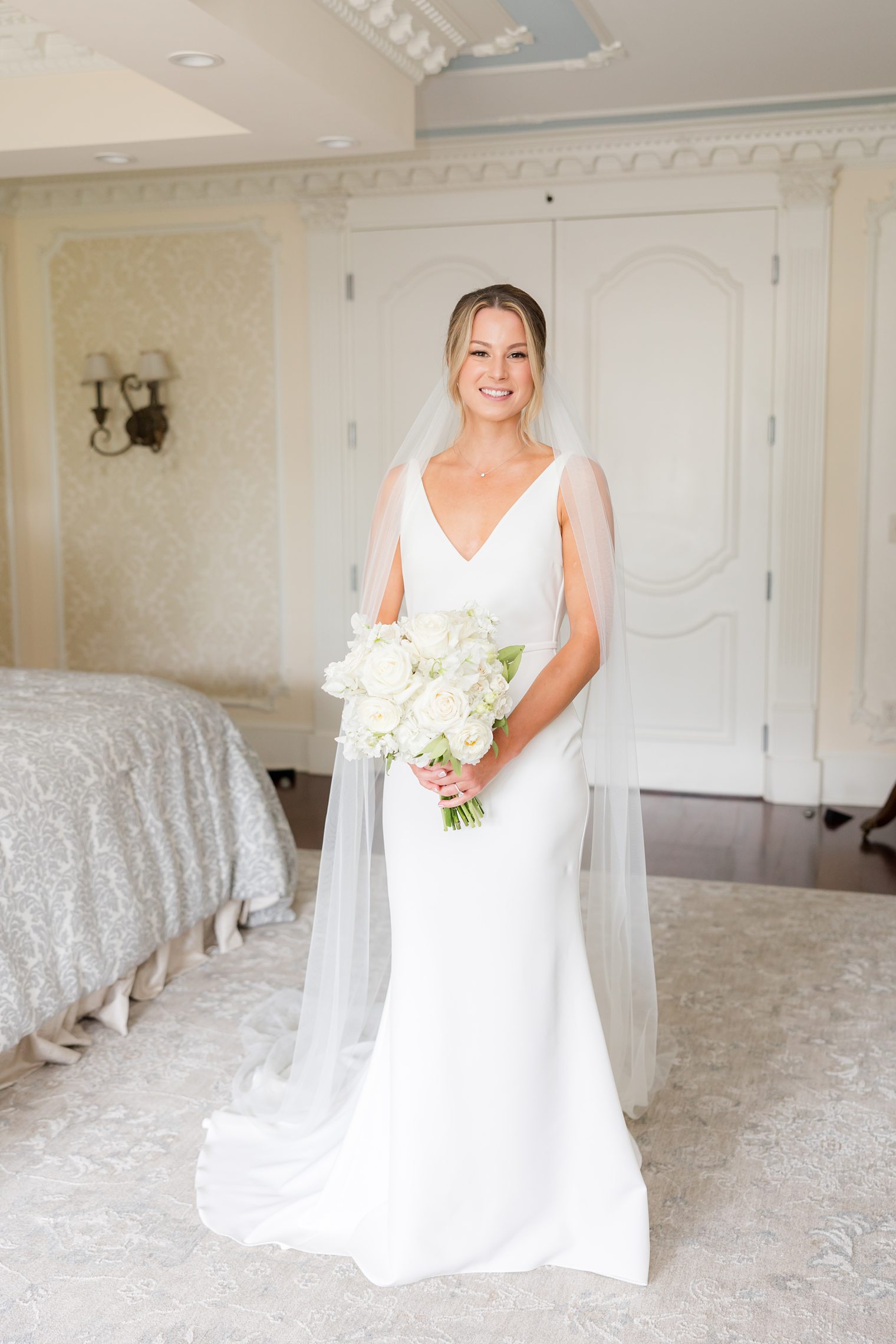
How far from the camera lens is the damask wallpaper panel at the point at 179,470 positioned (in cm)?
607

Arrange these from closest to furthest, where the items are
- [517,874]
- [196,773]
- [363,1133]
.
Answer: [517,874]
[363,1133]
[196,773]

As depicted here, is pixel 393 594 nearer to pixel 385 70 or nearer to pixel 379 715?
pixel 379 715

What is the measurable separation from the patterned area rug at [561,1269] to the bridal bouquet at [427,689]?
0.97 meters

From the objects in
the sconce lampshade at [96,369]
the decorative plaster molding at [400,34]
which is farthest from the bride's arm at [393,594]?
the sconce lampshade at [96,369]

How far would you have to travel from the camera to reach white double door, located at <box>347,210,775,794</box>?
5.50m

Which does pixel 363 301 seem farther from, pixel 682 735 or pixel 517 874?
pixel 517 874

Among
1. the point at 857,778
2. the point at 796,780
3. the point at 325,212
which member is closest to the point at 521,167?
the point at 325,212

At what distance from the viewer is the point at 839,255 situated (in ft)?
17.5

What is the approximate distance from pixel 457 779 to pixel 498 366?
73 cm

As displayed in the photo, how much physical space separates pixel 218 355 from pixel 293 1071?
169 inches

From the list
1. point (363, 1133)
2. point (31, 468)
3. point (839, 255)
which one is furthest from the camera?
point (31, 468)

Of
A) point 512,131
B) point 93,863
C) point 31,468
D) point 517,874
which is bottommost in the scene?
point 93,863

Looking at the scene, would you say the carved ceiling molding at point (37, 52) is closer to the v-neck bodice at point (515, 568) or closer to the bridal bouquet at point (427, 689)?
the v-neck bodice at point (515, 568)

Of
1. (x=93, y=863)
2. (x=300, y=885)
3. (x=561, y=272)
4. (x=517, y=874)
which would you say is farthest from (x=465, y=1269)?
(x=561, y=272)
